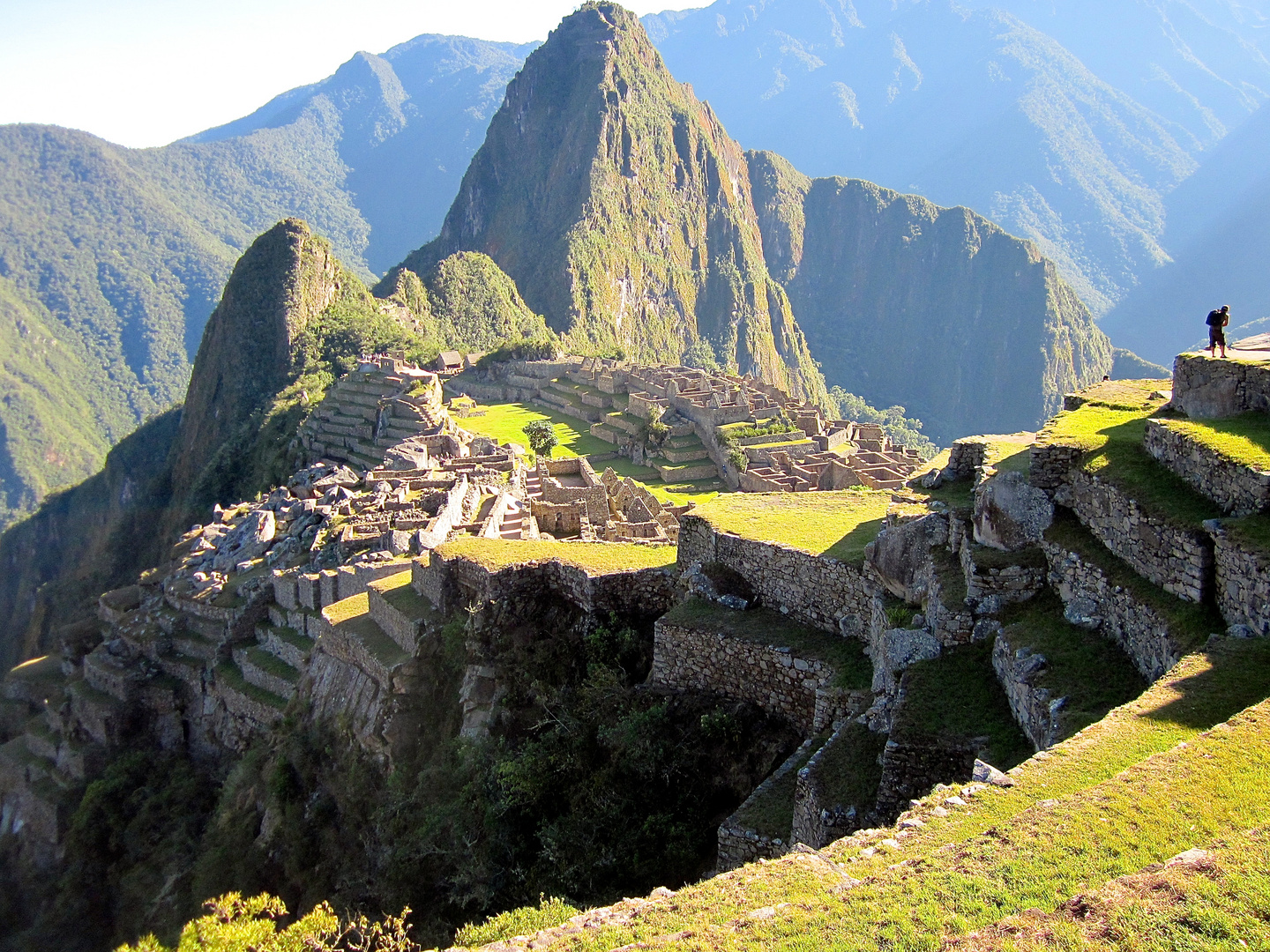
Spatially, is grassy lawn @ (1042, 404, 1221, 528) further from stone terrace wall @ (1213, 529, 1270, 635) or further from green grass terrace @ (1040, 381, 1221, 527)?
stone terrace wall @ (1213, 529, 1270, 635)

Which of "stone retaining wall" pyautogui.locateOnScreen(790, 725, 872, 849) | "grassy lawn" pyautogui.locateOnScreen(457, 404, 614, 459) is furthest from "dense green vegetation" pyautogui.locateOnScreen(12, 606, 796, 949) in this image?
"grassy lawn" pyautogui.locateOnScreen(457, 404, 614, 459)

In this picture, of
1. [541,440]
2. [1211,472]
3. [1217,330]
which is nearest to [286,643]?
[1217,330]

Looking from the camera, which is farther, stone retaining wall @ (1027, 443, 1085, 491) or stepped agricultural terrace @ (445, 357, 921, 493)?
stepped agricultural terrace @ (445, 357, 921, 493)

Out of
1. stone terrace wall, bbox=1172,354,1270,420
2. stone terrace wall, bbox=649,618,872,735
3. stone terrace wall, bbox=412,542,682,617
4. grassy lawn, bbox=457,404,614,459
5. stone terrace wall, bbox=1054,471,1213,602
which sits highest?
grassy lawn, bbox=457,404,614,459

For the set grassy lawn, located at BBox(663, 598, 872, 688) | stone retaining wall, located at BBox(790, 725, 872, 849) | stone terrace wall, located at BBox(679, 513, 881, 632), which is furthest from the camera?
stone terrace wall, located at BBox(679, 513, 881, 632)

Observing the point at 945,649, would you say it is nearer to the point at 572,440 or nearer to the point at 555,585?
the point at 555,585

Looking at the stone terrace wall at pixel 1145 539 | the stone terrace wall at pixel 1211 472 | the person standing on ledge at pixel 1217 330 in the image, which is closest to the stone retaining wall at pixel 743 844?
the stone terrace wall at pixel 1145 539

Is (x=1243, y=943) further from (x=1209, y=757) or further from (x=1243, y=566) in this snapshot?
(x=1243, y=566)

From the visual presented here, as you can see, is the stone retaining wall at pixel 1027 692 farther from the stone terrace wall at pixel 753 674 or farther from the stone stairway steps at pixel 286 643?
the stone stairway steps at pixel 286 643
